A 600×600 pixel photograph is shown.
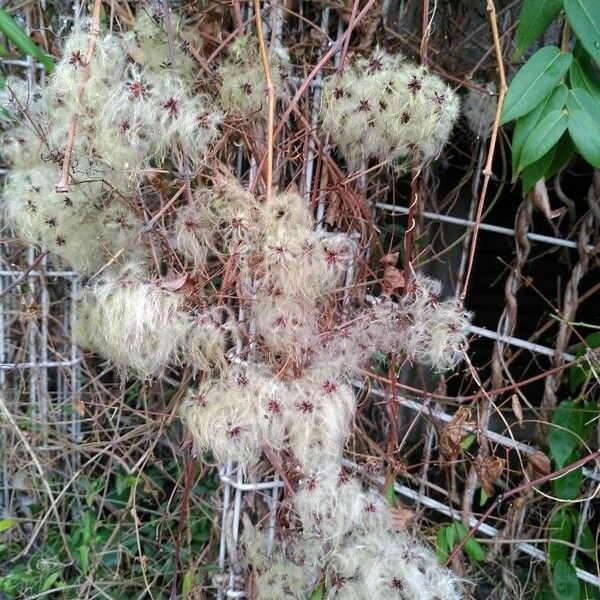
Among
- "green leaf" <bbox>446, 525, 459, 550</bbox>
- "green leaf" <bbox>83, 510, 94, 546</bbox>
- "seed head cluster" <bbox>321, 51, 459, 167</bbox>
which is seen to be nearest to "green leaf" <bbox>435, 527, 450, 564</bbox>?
"green leaf" <bbox>446, 525, 459, 550</bbox>

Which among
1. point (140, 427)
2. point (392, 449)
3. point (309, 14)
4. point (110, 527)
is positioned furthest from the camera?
point (110, 527)

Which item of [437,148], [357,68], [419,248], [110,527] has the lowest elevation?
[110,527]

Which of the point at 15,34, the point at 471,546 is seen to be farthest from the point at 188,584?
the point at 15,34

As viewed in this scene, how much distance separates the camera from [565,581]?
1.31 metres

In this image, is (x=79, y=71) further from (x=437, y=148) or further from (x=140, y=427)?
(x=140, y=427)

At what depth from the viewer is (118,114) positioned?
3.13 feet

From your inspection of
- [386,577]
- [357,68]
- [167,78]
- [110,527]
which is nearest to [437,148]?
[357,68]

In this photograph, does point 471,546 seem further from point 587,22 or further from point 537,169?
point 587,22

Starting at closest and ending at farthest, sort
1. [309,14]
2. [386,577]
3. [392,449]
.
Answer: [386,577] < [392,449] < [309,14]

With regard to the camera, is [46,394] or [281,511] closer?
[281,511]

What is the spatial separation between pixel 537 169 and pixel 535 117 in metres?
0.10

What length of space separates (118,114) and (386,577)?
0.85 meters

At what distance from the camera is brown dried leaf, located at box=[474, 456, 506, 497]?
122 cm

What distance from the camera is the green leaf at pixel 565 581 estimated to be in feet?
4.28
